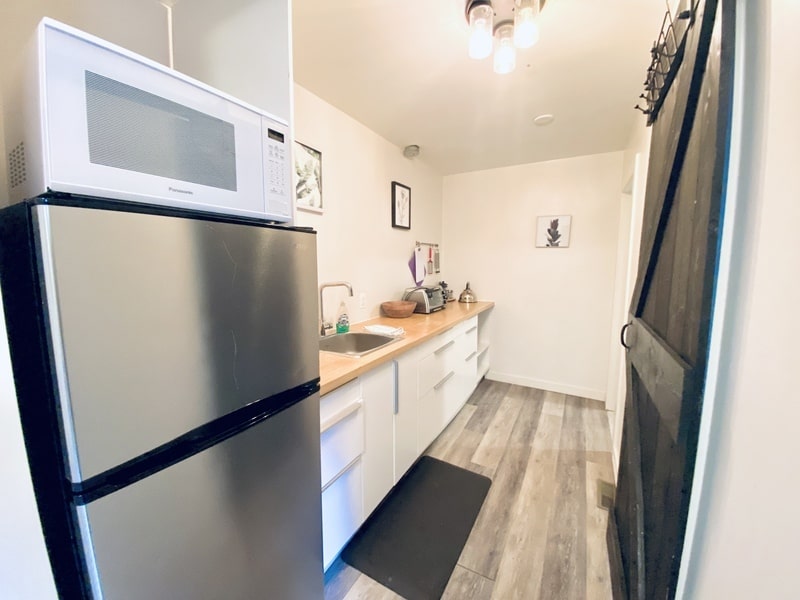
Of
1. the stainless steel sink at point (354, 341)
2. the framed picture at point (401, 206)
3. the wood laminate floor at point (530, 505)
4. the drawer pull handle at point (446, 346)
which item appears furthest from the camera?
the framed picture at point (401, 206)

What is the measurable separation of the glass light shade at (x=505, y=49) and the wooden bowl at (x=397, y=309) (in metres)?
1.59

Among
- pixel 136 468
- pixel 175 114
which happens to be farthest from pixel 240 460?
pixel 175 114

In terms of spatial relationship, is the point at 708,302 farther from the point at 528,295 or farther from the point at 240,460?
the point at 528,295

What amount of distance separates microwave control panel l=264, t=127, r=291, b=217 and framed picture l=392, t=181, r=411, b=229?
5.93 ft

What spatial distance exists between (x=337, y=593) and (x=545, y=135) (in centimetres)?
306

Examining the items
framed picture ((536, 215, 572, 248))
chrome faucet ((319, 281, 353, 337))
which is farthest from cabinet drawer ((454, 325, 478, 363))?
framed picture ((536, 215, 572, 248))

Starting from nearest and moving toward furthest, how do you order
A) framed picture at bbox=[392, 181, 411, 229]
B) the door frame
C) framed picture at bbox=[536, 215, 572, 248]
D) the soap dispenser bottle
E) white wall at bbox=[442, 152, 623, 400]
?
the door frame < the soap dispenser bottle < framed picture at bbox=[392, 181, 411, 229] < white wall at bbox=[442, 152, 623, 400] < framed picture at bbox=[536, 215, 572, 248]

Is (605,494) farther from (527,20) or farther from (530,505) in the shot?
(527,20)

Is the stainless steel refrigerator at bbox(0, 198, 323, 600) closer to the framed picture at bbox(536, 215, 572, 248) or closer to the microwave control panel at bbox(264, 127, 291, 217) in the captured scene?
the microwave control panel at bbox(264, 127, 291, 217)

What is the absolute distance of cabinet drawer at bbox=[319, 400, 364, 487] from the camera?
3.80 ft

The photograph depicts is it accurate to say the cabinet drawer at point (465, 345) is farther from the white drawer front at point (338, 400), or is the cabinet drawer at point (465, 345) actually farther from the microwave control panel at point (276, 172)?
the microwave control panel at point (276, 172)

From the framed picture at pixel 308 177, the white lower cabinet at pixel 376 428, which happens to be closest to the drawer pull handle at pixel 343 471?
the white lower cabinet at pixel 376 428

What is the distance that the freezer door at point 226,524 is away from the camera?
577 millimetres

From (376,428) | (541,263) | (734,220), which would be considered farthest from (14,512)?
(541,263)
